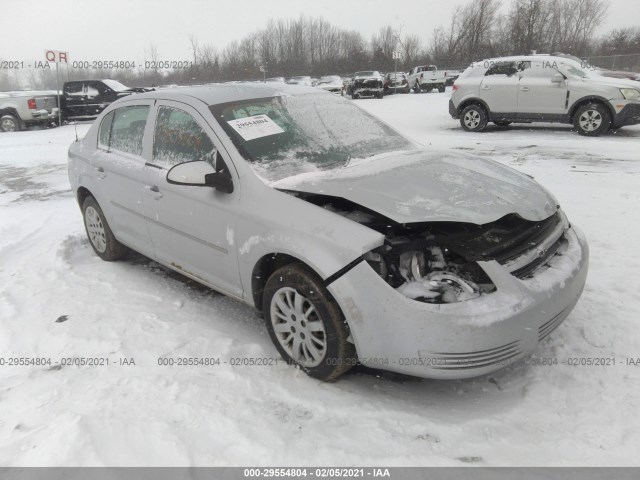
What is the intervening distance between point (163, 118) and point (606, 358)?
346 cm

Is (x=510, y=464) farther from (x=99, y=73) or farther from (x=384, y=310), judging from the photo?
(x=99, y=73)

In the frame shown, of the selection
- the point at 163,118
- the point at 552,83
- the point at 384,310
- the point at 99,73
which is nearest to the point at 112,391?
the point at 384,310

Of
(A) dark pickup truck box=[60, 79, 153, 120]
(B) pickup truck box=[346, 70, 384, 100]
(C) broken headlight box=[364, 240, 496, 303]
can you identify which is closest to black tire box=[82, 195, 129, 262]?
(C) broken headlight box=[364, 240, 496, 303]

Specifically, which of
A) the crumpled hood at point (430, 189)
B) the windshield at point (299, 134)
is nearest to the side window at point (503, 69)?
the windshield at point (299, 134)

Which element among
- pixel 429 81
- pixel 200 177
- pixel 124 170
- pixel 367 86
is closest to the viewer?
pixel 200 177

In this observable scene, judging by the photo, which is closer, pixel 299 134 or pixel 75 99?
pixel 299 134

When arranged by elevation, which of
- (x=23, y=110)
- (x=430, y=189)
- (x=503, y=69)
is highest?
(x=503, y=69)

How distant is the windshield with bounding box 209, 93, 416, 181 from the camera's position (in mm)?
3148

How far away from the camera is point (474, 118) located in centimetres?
1170

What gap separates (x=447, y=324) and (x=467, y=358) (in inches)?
8.3

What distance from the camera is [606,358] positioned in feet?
9.27

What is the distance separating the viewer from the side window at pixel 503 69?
36.0 feet

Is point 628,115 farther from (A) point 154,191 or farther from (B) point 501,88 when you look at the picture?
(A) point 154,191

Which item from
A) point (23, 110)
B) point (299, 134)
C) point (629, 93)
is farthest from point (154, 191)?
point (23, 110)
